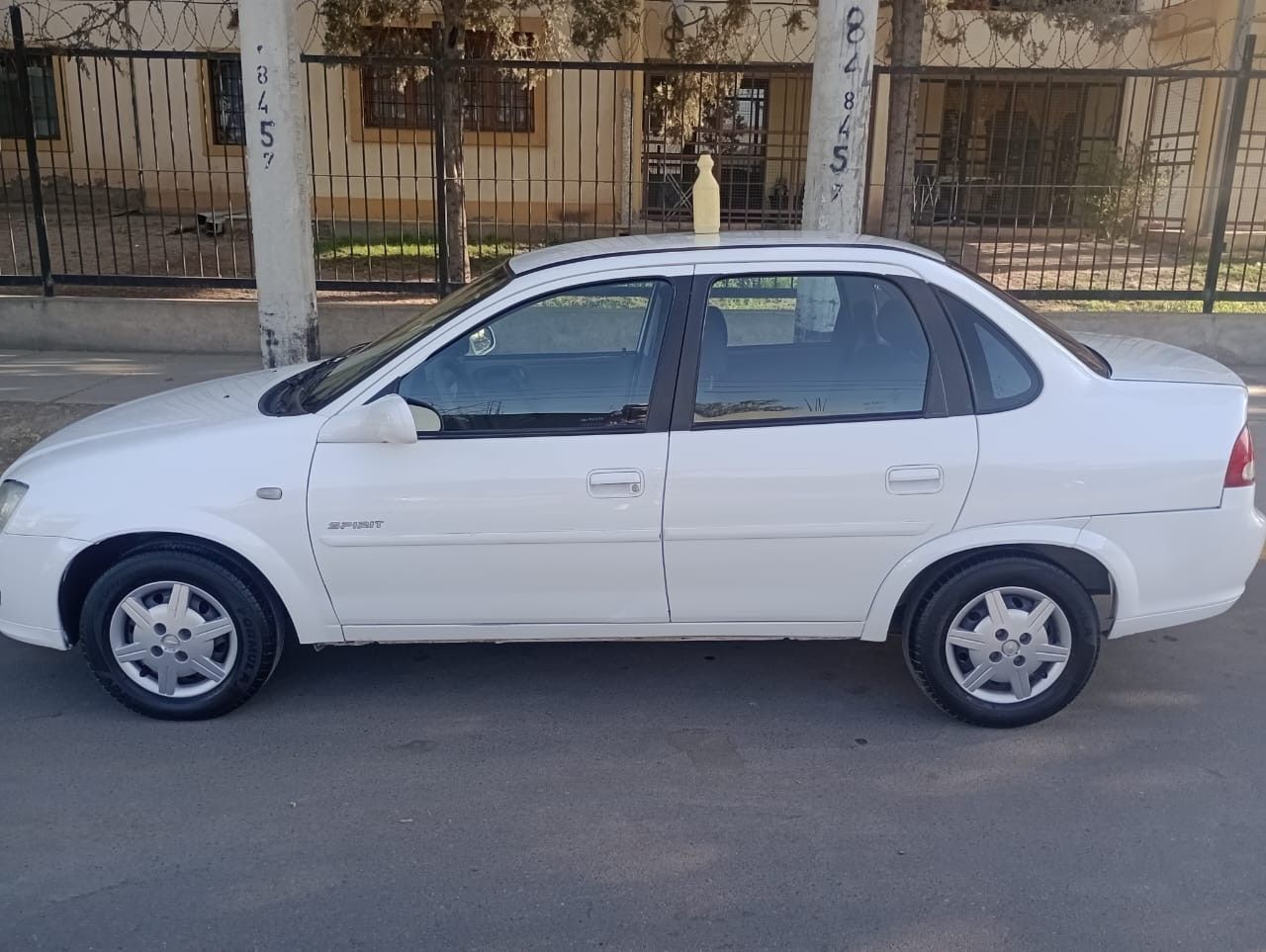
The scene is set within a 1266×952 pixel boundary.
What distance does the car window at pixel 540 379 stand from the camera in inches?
153

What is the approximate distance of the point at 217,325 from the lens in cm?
1014

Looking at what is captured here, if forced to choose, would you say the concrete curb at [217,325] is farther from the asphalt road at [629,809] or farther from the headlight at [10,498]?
the headlight at [10,498]

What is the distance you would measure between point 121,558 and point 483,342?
1.54m

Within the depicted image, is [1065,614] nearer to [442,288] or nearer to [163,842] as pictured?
[163,842]

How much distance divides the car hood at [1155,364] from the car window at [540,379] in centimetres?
177

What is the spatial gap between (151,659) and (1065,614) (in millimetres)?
3348

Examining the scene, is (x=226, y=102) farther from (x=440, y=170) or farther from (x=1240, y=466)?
(x=1240, y=466)

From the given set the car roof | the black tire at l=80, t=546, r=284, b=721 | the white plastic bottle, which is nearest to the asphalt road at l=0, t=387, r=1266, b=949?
the black tire at l=80, t=546, r=284, b=721

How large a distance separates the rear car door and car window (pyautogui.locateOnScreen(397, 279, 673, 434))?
18 centimetres

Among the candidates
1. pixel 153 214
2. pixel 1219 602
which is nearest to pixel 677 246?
pixel 1219 602

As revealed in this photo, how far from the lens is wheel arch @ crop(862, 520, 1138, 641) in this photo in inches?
152

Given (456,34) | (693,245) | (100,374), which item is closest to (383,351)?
(693,245)

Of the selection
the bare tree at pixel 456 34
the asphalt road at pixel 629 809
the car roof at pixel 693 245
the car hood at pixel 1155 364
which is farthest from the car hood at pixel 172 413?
the bare tree at pixel 456 34

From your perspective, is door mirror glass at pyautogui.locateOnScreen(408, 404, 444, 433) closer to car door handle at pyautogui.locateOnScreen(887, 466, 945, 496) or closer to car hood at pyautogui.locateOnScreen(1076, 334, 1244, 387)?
car door handle at pyautogui.locateOnScreen(887, 466, 945, 496)
